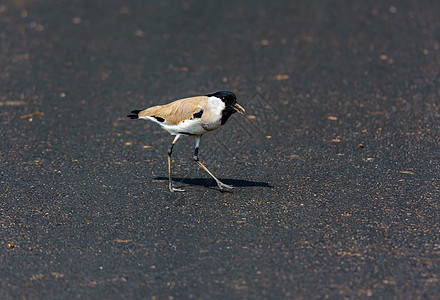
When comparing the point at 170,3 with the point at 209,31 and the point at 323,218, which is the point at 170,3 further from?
the point at 323,218

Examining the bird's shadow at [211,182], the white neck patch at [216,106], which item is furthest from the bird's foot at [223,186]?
the white neck patch at [216,106]

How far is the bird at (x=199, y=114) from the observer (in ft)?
20.1

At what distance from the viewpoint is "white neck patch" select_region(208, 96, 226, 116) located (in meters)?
6.13

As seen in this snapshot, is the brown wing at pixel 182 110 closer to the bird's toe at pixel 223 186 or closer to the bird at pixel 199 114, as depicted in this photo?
the bird at pixel 199 114

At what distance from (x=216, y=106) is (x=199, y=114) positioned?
Result: 0.19 meters

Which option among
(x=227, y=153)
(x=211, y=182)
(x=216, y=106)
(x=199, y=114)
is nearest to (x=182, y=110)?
(x=199, y=114)

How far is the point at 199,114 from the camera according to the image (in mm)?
6188

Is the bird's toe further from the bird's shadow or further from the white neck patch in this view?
the white neck patch

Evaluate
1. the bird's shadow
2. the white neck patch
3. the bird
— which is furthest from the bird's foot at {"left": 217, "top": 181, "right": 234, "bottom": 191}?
the white neck patch

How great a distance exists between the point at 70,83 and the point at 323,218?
526cm

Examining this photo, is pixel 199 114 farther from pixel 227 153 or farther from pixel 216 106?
pixel 227 153

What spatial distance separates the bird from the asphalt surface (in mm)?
629

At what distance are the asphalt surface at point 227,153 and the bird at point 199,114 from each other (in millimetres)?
629

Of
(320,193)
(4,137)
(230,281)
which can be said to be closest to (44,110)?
(4,137)
